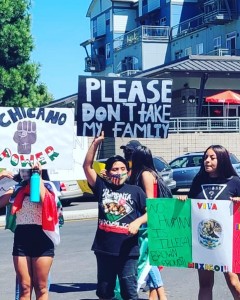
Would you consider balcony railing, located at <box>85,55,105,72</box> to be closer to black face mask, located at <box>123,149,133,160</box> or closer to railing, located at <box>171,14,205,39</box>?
railing, located at <box>171,14,205,39</box>

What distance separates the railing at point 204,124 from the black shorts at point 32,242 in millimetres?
24932

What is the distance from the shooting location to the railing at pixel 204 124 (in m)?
31.4

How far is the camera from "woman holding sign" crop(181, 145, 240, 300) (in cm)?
606

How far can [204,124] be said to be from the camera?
3306 cm

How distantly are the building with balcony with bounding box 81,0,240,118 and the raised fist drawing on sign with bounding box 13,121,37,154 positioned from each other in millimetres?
25986

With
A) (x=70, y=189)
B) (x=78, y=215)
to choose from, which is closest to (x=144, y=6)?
(x=70, y=189)

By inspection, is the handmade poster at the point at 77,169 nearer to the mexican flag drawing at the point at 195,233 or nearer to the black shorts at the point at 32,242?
the mexican flag drawing at the point at 195,233

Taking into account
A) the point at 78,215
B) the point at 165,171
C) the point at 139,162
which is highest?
the point at 139,162

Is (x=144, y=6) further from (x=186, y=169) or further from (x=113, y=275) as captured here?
(x=113, y=275)

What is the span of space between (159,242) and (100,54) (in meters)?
55.5

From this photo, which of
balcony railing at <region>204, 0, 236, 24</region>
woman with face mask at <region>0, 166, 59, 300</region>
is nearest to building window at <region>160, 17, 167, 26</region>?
balcony railing at <region>204, 0, 236, 24</region>

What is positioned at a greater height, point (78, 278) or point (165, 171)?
point (165, 171)

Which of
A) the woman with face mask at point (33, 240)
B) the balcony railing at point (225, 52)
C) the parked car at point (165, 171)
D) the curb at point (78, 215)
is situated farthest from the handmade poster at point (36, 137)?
the balcony railing at point (225, 52)

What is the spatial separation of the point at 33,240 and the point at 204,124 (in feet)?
90.3
